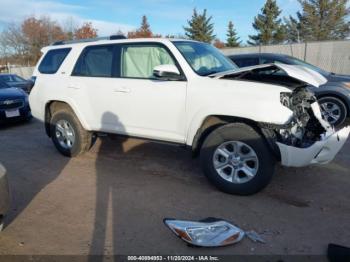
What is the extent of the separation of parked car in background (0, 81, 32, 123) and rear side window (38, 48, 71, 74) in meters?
3.49

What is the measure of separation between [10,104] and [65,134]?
407 centimetres

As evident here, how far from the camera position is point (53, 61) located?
594 centimetres

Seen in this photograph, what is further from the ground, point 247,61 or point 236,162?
point 247,61

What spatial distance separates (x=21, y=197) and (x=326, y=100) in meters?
6.41

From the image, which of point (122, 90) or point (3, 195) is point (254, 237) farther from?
point (122, 90)

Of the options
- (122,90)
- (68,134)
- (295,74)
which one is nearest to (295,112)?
(295,74)

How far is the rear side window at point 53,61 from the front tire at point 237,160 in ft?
10.4

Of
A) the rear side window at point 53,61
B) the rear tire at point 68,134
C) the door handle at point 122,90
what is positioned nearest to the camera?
the door handle at point 122,90

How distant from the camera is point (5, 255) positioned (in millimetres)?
2945

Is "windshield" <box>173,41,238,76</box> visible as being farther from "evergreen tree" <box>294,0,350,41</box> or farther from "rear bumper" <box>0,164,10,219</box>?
"evergreen tree" <box>294,0,350,41</box>

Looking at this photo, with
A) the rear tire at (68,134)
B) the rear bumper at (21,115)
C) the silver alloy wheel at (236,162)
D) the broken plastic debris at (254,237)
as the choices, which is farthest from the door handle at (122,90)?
the rear bumper at (21,115)

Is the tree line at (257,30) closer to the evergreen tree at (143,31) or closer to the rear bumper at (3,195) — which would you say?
the evergreen tree at (143,31)

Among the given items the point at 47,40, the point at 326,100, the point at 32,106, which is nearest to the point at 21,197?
the point at 32,106

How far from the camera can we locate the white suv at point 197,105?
12.5ft
